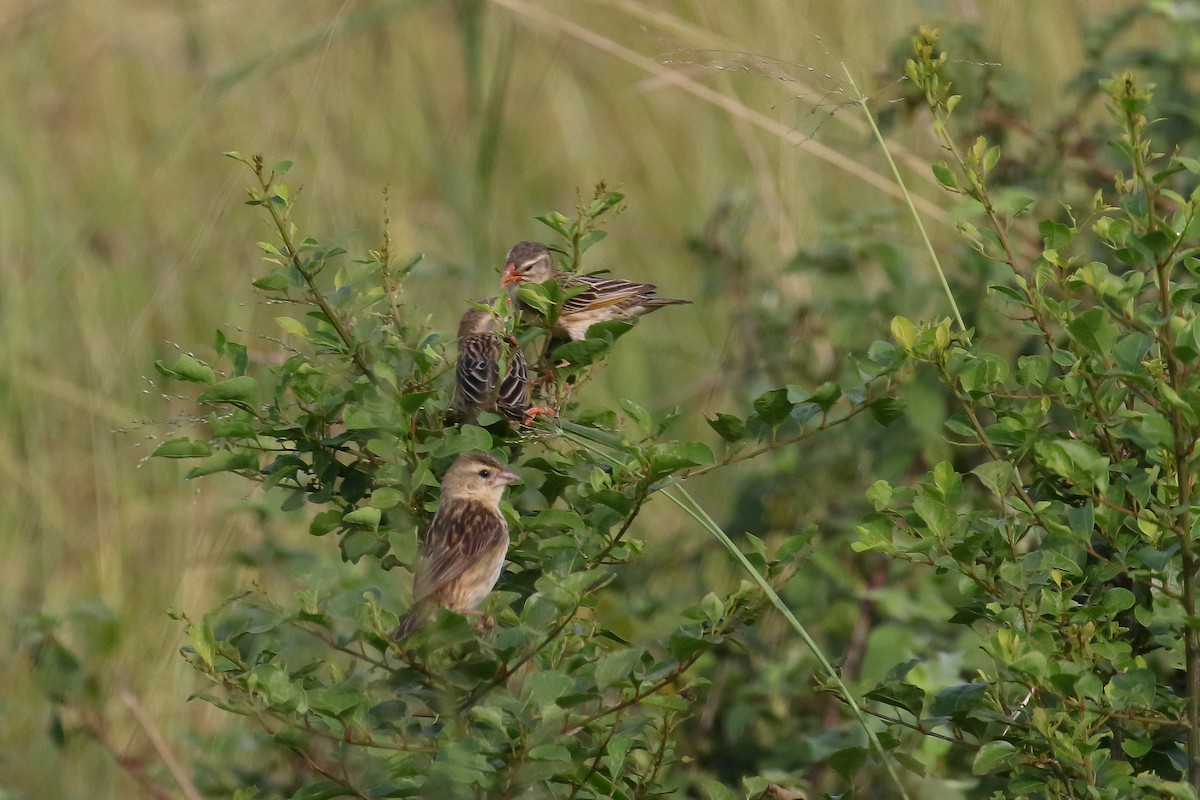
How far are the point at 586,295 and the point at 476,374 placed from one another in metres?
1.69

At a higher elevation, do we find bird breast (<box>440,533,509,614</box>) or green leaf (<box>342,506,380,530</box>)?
green leaf (<box>342,506,380,530</box>)

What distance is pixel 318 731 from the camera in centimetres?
270

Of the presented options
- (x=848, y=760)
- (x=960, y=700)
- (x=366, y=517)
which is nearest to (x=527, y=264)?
(x=366, y=517)

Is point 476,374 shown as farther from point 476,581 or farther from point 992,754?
point 992,754

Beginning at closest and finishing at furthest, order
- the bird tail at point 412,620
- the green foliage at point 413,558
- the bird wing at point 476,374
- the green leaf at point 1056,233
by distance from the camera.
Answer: the green foliage at point 413,558, the green leaf at point 1056,233, the bird tail at point 412,620, the bird wing at point 476,374

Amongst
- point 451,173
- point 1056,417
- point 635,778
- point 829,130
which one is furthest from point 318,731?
point 829,130

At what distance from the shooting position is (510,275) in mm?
4695

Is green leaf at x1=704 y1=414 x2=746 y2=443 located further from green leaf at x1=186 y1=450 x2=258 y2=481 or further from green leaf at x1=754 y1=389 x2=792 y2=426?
green leaf at x1=186 y1=450 x2=258 y2=481

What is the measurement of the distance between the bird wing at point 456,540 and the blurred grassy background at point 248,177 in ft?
5.56

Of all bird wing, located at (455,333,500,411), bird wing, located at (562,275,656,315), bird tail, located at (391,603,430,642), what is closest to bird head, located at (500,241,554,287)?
bird wing, located at (562,275,656,315)

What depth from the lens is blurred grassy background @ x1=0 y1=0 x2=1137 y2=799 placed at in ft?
18.0

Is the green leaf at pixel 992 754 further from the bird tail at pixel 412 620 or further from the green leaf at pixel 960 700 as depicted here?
the bird tail at pixel 412 620

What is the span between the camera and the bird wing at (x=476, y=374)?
3.47 metres

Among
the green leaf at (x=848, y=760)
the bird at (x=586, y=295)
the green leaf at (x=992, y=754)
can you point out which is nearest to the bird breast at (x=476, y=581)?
the green leaf at (x=848, y=760)
